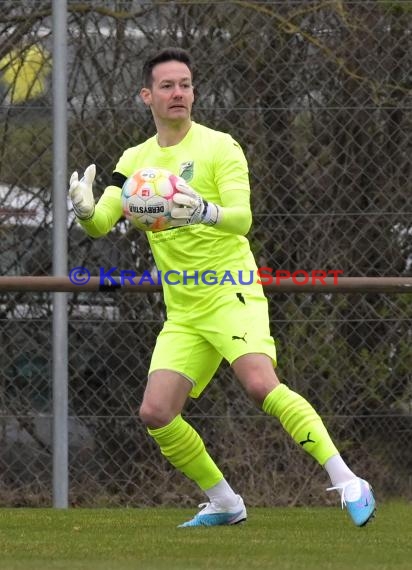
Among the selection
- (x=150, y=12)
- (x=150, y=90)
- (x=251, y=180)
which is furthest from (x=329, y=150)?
(x=150, y=90)

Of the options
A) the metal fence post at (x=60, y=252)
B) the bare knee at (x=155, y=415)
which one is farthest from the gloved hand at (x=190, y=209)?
the metal fence post at (x=60, y=252)

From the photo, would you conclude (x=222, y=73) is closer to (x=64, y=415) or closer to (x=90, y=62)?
(x=90, y=62)

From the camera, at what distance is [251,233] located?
23.7 ft

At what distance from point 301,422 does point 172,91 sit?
133 cm

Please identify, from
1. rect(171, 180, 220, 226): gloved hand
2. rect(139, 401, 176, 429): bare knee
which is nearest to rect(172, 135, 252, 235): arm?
rect(171, 180, 220, 226): gloved hand

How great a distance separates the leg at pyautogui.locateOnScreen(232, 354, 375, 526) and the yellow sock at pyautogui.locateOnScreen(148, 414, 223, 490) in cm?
39

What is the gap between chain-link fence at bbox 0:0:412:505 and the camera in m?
7.20

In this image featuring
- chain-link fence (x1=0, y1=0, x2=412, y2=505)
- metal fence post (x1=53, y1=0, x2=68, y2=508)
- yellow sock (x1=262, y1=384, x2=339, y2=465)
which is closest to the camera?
yellow sock (x1=262, y1=384, x2=339, y2=465)

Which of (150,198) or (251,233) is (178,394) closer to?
(150,198)

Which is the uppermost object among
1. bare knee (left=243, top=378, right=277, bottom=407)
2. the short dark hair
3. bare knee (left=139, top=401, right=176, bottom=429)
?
the short dark hair

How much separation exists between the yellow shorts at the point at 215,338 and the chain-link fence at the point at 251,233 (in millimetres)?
1689

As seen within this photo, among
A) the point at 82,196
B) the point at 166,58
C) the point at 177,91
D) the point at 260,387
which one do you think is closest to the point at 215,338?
the point at 260,387

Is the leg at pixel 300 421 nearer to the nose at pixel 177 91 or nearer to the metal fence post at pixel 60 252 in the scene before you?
the nose at pixel 177 91

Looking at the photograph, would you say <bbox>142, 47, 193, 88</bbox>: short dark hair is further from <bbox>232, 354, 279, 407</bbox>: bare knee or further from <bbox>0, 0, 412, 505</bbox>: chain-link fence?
<bbox>0, 0, 412, 505</bbox>: chain-link fence
